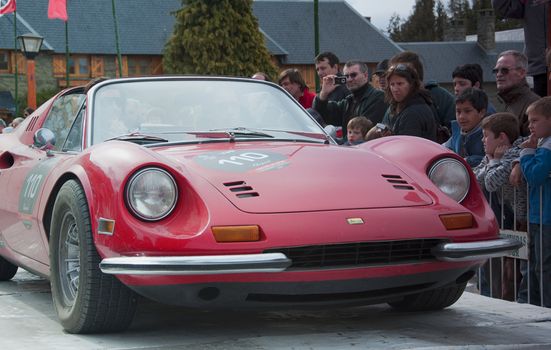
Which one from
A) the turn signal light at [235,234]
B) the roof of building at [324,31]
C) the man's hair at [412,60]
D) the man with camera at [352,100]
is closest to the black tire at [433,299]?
the turn signal light at [235,234]

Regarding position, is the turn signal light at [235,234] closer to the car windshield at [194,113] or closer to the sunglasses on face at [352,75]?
the car windshield at [194,113]

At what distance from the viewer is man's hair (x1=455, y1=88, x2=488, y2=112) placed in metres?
7.02

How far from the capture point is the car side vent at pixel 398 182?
4.80 metres

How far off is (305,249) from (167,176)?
2.34 feet

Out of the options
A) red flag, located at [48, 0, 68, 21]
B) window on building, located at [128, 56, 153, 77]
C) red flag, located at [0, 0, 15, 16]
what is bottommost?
window on building, located at [128, 56, 153, 77]

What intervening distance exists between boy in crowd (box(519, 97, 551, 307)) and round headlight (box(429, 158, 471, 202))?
1.06 m

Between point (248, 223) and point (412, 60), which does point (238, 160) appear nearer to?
point (248, 223)

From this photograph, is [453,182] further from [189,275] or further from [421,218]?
[189,275]

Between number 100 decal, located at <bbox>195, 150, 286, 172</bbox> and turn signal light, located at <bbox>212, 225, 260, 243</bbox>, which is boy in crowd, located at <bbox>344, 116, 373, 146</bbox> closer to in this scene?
number 100 decal, located at <bbox>195, 150, 286, 172</bbox>

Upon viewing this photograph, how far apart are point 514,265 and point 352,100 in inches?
118

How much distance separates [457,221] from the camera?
4695 millimetres

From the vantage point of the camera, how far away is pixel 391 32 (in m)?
115

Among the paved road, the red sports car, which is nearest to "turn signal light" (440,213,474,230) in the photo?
the red sports car

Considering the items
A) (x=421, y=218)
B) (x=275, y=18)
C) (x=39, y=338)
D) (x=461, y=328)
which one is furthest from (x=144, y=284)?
(x=275, y=18)
